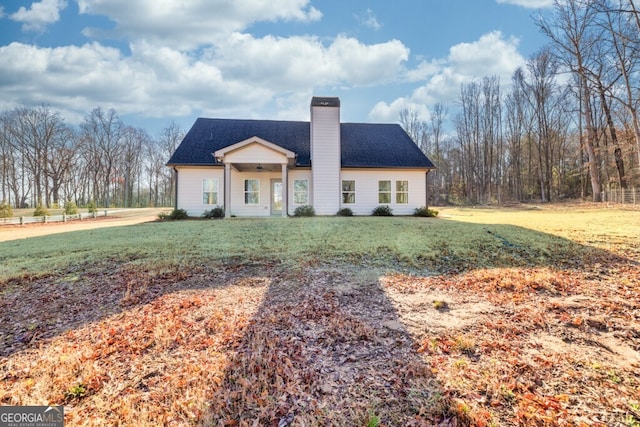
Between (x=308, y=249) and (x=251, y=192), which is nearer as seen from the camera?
(x=308, y=249)

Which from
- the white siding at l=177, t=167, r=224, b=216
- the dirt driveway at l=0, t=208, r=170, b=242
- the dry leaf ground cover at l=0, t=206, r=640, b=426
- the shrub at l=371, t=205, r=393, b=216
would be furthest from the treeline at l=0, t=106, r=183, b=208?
the dry leaf ground cover at l=0, t=206, r=640, b=426

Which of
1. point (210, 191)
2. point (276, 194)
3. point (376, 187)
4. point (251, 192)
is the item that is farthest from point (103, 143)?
point (376, 187)

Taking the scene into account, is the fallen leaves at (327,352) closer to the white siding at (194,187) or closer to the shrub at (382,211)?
the white siding at (194,187)

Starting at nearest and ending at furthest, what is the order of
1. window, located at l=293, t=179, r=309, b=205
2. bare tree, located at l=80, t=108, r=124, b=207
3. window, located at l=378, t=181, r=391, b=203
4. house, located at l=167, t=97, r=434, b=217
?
house, located at l=167, t=97, r=434, b=217 → window, located at l=293, t=179, r=309, b=205 → window, located at l=378, t=181, r=391, b=203 → bare tree, located at l=80, t=108, r=124, b=207

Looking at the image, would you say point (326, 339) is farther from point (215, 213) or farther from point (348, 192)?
point (348, 192)

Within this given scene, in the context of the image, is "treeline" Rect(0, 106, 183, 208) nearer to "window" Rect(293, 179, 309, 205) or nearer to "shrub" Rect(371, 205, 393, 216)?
"window" Rect(293, 179, 309, 205)

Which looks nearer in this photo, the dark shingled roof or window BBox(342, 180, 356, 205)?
window BBox(342, 180, 356, 205)

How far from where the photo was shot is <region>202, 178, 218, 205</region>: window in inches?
638

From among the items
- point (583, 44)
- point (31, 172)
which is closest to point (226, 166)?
point (583, 44)

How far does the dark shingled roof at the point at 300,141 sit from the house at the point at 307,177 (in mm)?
61

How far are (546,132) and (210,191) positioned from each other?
32.8 meters

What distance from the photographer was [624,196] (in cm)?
2102

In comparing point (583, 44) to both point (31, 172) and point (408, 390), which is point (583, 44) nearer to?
point (408, 390)

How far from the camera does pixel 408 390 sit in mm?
2422
